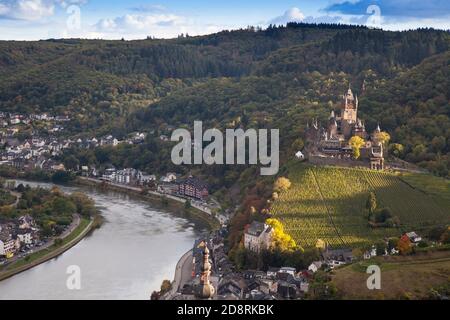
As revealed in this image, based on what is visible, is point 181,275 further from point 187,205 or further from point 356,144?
point 187,205

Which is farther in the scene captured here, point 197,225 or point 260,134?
point 260,134

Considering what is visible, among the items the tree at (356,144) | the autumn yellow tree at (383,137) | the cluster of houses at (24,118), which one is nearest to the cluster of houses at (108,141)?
the cluster of houses at (24,118)

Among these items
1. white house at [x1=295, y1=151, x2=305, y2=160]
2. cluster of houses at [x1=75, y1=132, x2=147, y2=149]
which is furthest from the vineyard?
cluster of houses at [x1=75, y1=132, x2=147, y2=149]

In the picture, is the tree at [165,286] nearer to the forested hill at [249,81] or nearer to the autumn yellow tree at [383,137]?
the forested hill at [249,81]

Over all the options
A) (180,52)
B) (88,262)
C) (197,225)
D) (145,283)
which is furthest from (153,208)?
(180,52)

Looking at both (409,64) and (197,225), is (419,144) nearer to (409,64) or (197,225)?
(197,225)

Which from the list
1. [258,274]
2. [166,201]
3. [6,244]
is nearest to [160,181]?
[166,201]
